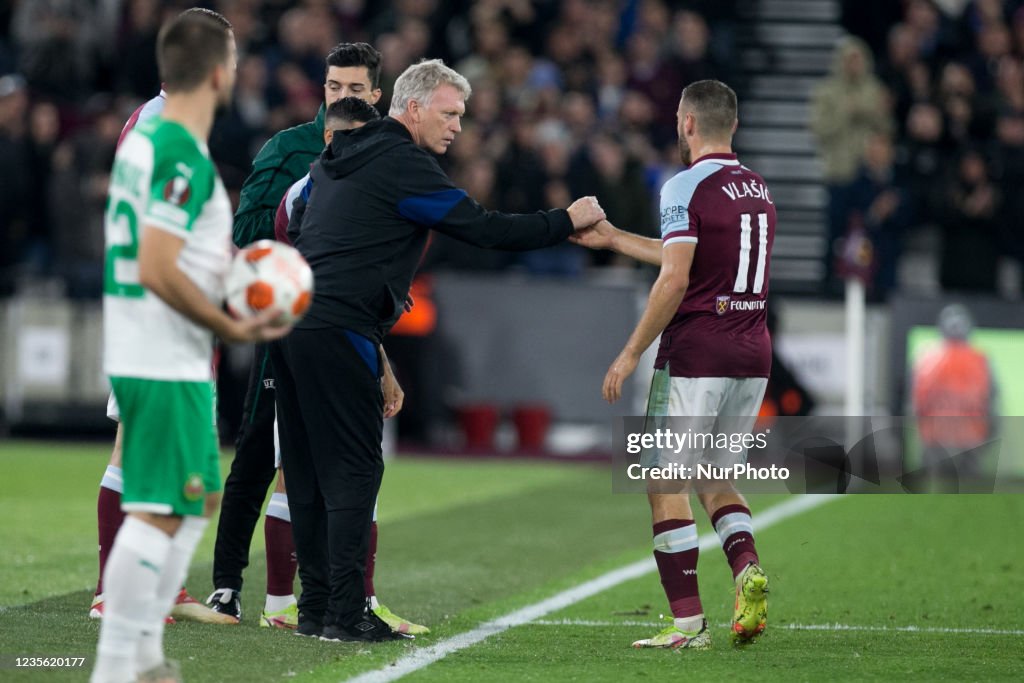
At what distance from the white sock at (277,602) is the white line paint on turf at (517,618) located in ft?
2.75

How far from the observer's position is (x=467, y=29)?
21.6 meters

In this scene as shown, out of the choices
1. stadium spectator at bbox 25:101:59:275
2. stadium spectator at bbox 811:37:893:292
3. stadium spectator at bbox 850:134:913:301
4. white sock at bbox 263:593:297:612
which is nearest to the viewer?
white sock at bbox 263:593:297:612

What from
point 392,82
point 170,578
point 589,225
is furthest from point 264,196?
point 392,82

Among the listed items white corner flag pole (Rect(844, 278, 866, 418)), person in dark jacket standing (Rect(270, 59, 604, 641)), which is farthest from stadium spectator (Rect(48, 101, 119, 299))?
person in dark jacket standing (Rect(270, 59, 604, 641))

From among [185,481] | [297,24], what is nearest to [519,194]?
[297,24]

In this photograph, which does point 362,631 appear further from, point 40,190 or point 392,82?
point 40,190

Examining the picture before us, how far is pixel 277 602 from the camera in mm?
7539

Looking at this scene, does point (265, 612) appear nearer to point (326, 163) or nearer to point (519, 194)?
point (326, 163)

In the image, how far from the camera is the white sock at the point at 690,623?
7.05 metres

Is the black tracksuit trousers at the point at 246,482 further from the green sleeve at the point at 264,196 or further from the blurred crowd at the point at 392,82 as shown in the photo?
the blurred crowd at the point at 392,82

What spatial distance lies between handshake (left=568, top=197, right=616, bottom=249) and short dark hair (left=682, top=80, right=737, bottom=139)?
57 centimetres

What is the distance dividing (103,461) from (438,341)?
3.91 metres

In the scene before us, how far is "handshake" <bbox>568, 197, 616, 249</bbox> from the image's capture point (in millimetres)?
7125

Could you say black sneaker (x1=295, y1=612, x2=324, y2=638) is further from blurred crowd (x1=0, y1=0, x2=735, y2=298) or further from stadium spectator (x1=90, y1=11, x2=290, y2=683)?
blurred crowd (x1=0, y1=0, x2=735, y2=298)
